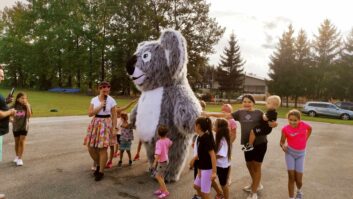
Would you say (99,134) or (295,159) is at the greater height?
(99,134)

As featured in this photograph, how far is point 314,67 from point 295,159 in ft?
121

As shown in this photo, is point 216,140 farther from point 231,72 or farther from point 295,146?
point 231,72

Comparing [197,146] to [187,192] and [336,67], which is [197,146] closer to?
[187,192]

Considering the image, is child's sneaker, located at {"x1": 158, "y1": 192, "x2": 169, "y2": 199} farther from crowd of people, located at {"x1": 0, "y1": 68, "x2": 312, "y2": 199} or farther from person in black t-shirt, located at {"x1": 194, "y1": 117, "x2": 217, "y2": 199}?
person in black t-shirt, located at {"x1": 194, "y1": 117, "x2": 217, "y2": 199}

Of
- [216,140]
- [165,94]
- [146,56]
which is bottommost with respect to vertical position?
[216,140]

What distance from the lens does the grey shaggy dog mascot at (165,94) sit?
5.52 meters

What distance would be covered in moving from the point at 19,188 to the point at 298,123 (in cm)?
455

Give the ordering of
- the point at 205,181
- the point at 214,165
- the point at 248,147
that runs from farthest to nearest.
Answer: the point at 248,147 < the point at 205,181 < the point at 214,165

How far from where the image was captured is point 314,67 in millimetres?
38156

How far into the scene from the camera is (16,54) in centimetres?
5044

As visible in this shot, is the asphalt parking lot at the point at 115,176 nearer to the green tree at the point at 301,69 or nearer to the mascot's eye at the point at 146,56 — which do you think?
the mascot's eye at the point at 146,56

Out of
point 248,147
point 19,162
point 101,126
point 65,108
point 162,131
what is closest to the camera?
point 248,147

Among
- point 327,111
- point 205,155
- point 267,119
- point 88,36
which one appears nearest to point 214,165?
point 205,155

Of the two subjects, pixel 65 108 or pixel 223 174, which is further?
pixel 65 108
